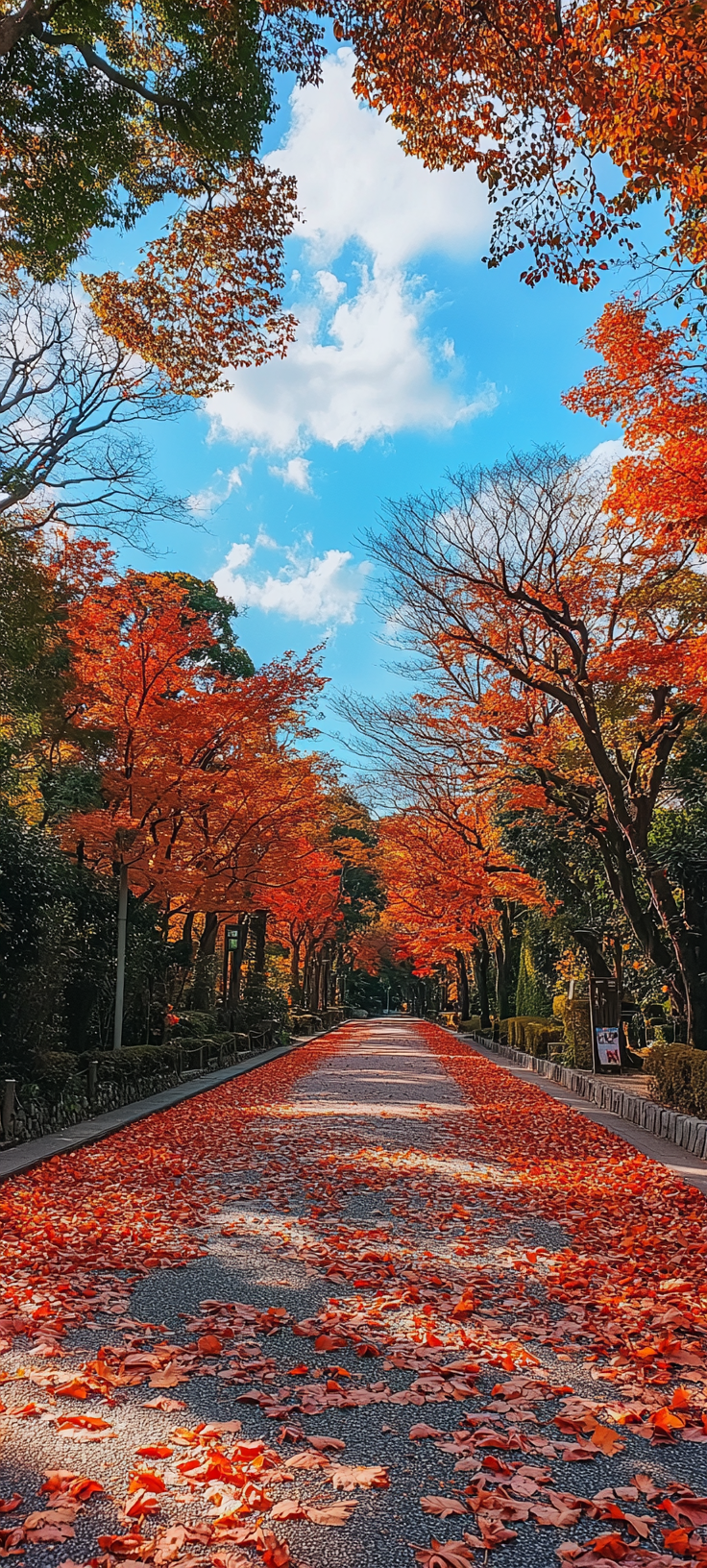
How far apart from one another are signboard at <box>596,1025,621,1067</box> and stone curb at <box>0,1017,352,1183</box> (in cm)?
582

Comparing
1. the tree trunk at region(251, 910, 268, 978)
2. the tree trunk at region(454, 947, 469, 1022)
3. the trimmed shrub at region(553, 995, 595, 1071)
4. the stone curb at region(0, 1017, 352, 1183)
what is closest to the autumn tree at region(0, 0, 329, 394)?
the stone curb at region(0, 1017, 352, 1183)

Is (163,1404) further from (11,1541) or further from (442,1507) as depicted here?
(442,1507)

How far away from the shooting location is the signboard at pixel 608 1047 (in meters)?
14.6

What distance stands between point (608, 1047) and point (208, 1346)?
1167 cm

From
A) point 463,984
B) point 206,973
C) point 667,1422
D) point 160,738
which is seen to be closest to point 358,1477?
point 667,1422

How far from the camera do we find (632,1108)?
1114 cm

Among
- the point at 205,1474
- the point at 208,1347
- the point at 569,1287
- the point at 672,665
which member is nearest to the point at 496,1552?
the point at 205,1474

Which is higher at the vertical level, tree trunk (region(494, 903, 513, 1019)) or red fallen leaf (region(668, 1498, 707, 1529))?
tree trunk (region(494, 903, 513, 1019))

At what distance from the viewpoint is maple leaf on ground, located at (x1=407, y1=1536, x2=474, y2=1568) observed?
244cm

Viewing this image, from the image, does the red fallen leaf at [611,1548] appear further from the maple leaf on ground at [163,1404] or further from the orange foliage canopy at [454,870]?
the orange foliage canopy at [454,870]

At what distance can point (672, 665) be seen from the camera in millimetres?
10859

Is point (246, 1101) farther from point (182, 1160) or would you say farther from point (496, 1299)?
point (496, 1299)

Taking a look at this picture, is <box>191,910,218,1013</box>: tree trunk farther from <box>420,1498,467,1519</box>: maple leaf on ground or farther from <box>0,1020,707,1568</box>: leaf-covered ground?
<box>420,1498,467,1519</box>: maple leaf on ground

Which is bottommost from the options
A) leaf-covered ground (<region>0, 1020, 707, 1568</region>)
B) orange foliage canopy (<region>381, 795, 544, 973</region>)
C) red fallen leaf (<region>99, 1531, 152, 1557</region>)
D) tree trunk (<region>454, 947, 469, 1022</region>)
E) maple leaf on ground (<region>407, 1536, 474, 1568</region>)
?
leaf-covered ground (<region>0, 1020, 707, 1568</region>)
